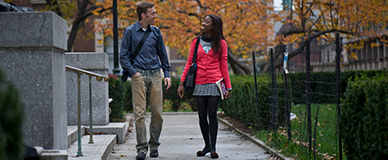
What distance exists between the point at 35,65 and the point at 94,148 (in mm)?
2468

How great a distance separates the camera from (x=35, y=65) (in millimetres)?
3242

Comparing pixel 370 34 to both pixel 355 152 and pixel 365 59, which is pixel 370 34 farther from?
pixel 365 59

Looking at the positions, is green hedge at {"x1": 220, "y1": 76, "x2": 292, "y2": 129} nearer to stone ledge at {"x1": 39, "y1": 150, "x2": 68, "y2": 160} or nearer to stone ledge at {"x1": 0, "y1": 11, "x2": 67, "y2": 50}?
stone ledge at {"x1": 0, "y1": 11, "x2": 67, "y2": 50}

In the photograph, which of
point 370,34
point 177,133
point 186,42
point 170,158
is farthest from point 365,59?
point 170,158

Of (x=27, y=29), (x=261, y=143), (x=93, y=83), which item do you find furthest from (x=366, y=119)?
(x=93, y=83)

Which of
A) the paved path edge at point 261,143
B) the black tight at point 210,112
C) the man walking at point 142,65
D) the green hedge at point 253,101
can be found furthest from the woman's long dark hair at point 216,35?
the green hedge at point 253,101

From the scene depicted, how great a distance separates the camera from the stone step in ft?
16.1

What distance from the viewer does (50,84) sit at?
3.25m

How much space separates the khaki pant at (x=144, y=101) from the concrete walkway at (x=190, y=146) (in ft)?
1.18

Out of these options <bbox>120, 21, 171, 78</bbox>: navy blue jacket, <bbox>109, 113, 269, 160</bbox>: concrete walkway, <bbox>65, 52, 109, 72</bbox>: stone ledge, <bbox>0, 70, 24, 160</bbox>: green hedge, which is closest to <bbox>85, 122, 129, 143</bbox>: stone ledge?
<bbox>109, 113, 269, 160</bbox>: concrete walkway

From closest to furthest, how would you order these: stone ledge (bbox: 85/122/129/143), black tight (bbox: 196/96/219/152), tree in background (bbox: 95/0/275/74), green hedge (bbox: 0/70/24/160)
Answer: green hedge (bbox: 0/70/24/160)
black tight (bbox: 196/96/219/152)
stone ledge (bbox: 85/122/129/143)
tree in background (bbox: 95/0/275/74)

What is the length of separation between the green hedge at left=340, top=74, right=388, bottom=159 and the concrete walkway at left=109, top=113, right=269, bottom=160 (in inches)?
83.5

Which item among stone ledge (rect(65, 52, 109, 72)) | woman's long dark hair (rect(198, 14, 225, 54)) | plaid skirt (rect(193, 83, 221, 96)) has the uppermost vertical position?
woman's long dark hair (rect(198, 14, 225, 54))

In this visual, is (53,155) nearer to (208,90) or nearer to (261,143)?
(208,90)
